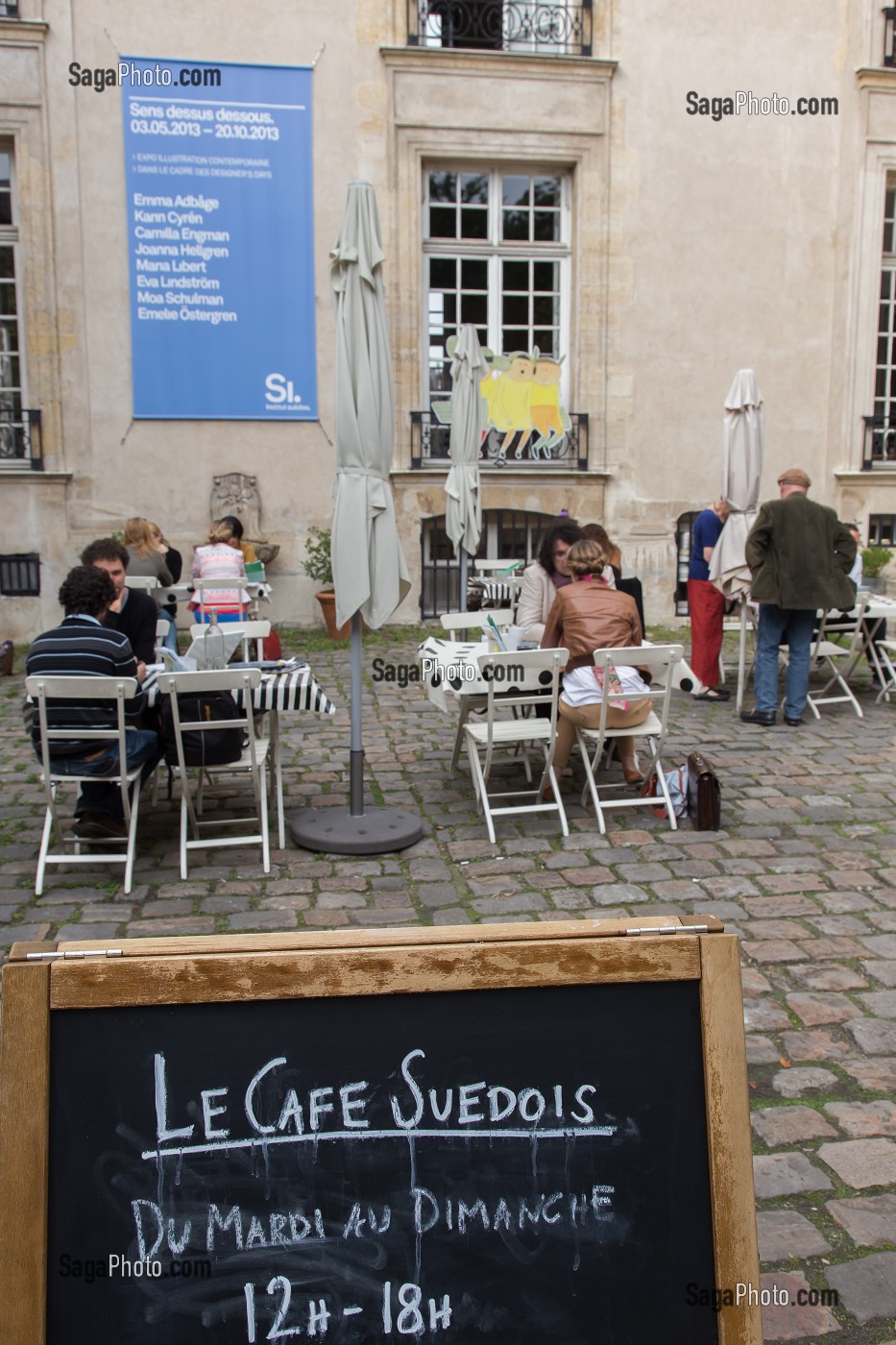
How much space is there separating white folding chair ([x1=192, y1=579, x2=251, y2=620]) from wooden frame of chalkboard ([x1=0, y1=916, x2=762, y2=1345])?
25.8 feet

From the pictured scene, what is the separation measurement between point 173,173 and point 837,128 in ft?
27.2

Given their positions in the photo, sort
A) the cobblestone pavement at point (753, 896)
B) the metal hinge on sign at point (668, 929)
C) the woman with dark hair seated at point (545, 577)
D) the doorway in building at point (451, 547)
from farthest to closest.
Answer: the doorway in building at point (451, 547)
the woman with dark hair seated at point (545, 577)
the cobblestone pavement at point (753, 896)
the metal hinge on sign at point (668, 929)

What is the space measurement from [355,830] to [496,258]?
1085 cm

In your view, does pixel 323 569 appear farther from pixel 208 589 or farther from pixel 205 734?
pixel 205 734

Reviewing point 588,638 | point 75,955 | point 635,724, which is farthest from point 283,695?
point 75,955

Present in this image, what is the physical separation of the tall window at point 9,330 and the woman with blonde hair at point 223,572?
4.40 meters

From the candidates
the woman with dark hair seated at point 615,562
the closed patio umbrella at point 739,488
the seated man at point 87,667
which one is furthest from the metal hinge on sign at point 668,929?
the closed patio umbrella at point 739,488

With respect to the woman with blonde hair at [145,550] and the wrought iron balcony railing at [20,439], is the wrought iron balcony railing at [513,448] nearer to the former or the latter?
the wrought iron balcony railing at [20,439]

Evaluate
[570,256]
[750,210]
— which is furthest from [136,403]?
[750,210]

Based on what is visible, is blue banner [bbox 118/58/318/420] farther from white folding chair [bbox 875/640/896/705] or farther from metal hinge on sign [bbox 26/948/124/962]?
metal hinge on sign [bbox 26/948/124/962]

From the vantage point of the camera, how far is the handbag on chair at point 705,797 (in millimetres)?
5672

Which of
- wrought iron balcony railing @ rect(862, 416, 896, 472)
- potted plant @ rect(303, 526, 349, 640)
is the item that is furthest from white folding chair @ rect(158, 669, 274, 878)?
wrought iron balcony railing @ rect(862, 416, 896, 472)

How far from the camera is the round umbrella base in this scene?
5391 mm

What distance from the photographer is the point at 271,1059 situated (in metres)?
1.64
